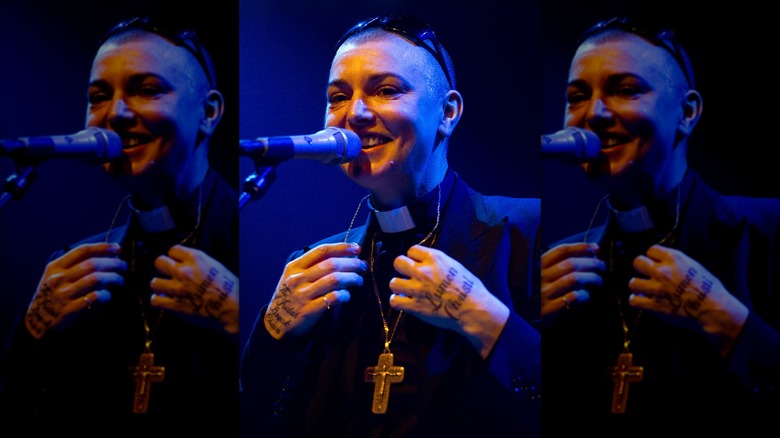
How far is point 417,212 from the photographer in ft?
12.1

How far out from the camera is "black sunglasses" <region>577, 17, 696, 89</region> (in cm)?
356

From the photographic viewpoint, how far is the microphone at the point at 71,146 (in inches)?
143

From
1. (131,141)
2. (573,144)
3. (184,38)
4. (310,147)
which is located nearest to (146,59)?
(184,38)

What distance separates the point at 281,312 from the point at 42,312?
1.19 m

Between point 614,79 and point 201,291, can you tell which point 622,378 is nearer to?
point 614,79

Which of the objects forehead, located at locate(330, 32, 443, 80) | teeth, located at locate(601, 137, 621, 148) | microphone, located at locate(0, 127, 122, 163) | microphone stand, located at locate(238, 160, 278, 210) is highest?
forehead, located at locate(330, 32, 443, 80)

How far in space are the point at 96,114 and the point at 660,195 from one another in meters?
2.57

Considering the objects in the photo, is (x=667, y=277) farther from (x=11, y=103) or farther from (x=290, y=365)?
(x=11, y=103)

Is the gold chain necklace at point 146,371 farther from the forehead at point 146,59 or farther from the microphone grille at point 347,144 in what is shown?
the microphone grille at point 347,144

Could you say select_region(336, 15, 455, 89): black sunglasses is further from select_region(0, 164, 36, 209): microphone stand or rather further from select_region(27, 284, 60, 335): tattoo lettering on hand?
select_region(27, 284, 60, 335): tattoo lettering on hand

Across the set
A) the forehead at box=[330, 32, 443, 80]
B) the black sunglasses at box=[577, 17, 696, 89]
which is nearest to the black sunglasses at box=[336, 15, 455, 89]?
the forehead at box=[330, 32, 443, 80]

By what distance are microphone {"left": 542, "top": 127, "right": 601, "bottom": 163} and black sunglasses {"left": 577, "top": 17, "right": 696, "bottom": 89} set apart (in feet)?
1.41

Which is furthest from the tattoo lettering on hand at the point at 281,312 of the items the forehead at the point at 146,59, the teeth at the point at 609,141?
the teeth at the point at 609,141

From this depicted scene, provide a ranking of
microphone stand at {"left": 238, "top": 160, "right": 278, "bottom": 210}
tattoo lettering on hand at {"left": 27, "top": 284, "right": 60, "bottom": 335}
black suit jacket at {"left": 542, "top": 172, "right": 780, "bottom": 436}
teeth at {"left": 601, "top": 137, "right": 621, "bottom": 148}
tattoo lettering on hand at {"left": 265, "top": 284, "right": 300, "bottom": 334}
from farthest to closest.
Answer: tattoo lettering on hand at {"left": 27, "top": 284, "right": 60, "bottom": 335} < tattoo lettering on hand at {"left": 265, "top": 284, "right": 300, "bottom": 334} < teeth at {"left": 601, "top": 137, "right": 621, "bottom": 148} < black suit jacket at {"left": 542, "top": 172, "right": 780, "bottom": 436} < microphone stand at {"left": 238, "top": 160, "right": 278, "bottom": 210}
